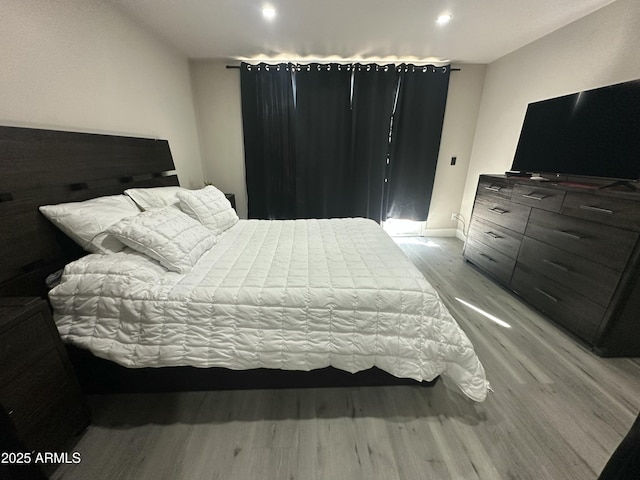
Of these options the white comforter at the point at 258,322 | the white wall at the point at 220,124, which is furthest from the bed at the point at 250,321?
the white wall at the point at 220,124

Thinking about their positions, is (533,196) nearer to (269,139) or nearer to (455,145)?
(455,145)

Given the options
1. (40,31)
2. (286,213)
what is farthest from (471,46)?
(40,31)

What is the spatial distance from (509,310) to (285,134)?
3127 millimetres

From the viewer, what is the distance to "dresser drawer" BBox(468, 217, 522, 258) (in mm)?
2289

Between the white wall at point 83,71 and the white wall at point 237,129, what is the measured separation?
1.63 feet

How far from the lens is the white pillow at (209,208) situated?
6.10 ft

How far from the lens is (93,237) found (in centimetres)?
130

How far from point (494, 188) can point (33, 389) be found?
3.49 metres

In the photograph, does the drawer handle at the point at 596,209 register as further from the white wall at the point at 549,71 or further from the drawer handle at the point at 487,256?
the white wall at the point at 549,71

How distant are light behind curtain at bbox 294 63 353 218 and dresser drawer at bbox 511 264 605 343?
2.14 metres

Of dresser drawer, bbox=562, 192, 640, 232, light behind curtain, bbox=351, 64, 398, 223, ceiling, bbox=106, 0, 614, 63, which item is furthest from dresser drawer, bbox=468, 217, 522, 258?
ceiling, bbox=106, 0, 614, 63

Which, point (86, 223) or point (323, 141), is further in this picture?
point (323, 141)

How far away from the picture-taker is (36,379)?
3.06 ft

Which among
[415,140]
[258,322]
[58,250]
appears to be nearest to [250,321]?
[258,322]
